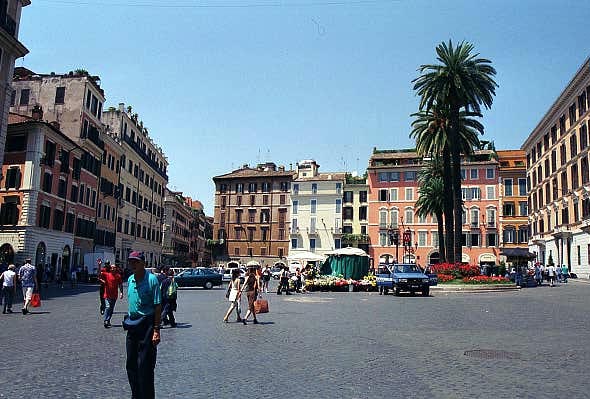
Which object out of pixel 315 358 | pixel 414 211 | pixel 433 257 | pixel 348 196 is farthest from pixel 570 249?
pixel 315 358

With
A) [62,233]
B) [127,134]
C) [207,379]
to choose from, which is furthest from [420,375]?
[127,134]

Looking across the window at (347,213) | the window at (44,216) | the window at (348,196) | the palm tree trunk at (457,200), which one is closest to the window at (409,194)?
the window at (348,196)

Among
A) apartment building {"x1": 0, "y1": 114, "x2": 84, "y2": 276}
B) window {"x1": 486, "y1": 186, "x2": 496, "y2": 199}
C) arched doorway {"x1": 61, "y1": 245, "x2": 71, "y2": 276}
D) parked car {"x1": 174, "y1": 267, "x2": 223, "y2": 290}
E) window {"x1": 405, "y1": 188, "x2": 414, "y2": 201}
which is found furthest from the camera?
window {"x1": 405, "y1": 188, "x2": 414, "y2": 201}

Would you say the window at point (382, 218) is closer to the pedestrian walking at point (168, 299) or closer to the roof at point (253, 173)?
the roof at point (253, 173)

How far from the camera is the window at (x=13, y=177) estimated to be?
41375 mm

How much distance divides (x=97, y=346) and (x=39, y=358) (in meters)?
1.62

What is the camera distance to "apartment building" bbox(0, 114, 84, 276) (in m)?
40.6

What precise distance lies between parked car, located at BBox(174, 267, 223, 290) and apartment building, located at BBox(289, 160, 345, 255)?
155 ft

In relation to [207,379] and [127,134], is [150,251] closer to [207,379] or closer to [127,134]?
[127,134]

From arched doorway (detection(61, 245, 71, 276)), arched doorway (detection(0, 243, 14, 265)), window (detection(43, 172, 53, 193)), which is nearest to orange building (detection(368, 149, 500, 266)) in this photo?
arched doorway (detection(61, 245, 71, 276))

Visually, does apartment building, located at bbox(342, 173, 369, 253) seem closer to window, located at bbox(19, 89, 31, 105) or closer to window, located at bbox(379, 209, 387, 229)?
window, located at bbox(379, 209, 387, 229)

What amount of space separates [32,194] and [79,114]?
12.5 meters

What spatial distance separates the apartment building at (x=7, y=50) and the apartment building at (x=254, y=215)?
194ft

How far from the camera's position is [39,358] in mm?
9664
